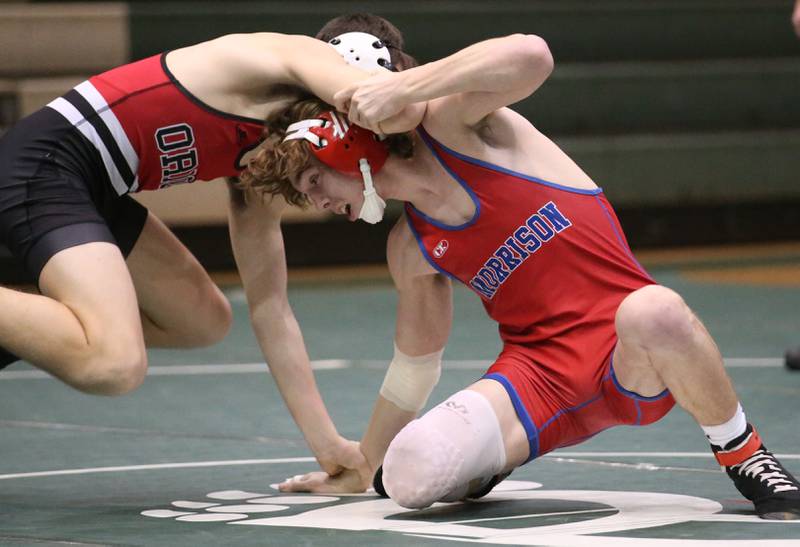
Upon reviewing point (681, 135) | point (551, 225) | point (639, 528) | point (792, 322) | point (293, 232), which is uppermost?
point (681, 135)

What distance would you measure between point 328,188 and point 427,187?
0.19 metres

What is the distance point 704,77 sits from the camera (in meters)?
9.45

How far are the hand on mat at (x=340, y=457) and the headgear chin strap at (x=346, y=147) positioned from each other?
0.56 m

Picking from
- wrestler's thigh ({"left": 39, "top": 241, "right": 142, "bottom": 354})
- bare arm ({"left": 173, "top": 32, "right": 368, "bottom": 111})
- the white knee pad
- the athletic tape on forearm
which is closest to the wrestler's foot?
the white knee pad

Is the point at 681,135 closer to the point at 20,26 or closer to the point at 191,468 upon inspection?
the point at 20,26

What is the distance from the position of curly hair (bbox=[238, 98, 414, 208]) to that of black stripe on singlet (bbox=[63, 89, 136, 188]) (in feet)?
0.81

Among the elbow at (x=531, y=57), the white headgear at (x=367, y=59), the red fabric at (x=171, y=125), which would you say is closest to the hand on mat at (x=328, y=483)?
the white headgear at (x=367, y=59)

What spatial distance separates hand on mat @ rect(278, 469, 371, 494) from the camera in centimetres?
313

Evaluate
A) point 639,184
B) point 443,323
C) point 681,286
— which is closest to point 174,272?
point 443,323

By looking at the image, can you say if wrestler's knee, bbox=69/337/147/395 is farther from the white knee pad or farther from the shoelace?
the shoelace

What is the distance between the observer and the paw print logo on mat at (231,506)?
9.28ft

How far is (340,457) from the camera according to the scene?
3193 mm

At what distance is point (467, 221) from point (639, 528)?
68 cm

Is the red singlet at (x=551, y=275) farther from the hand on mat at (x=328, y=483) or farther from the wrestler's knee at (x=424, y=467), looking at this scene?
the hand on mat at (x=328, y=483)
